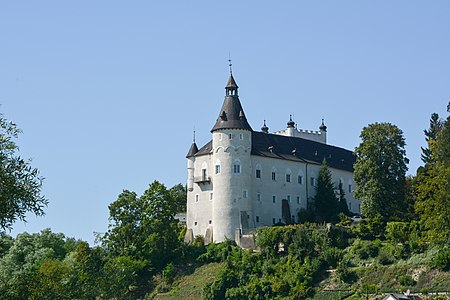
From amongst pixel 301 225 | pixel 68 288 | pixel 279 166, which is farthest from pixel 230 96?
pixel 68 288

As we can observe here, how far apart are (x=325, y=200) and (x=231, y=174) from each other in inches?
371

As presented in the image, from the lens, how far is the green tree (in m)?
85.1

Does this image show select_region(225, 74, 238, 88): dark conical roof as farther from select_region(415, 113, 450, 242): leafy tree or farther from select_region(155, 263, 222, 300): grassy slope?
select_region(415, 113, 450, 242): leafy tree

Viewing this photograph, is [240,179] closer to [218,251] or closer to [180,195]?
[218,251]

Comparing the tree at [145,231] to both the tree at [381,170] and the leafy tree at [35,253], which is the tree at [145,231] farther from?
the tree at [381,170]

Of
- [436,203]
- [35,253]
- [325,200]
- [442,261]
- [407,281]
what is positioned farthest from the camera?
[325,200]

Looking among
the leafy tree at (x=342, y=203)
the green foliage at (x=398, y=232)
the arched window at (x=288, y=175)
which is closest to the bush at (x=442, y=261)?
the green foliage at (x=398, y=232)

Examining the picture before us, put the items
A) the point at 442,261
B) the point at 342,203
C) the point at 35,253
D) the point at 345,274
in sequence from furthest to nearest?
the point at 342,203
the point at 35,253
the point at 345,274
the point at 442,261

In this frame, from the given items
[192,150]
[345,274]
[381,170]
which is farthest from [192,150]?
[345,274]

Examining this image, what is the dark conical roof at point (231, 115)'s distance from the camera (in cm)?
8294

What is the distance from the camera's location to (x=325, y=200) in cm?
8600

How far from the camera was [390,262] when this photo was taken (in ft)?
231

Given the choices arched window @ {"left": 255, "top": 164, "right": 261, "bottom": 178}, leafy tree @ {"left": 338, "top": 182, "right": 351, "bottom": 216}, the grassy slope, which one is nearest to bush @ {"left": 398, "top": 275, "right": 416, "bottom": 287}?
the grassy slope

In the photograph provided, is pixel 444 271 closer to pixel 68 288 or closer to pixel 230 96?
pixel 230 96
